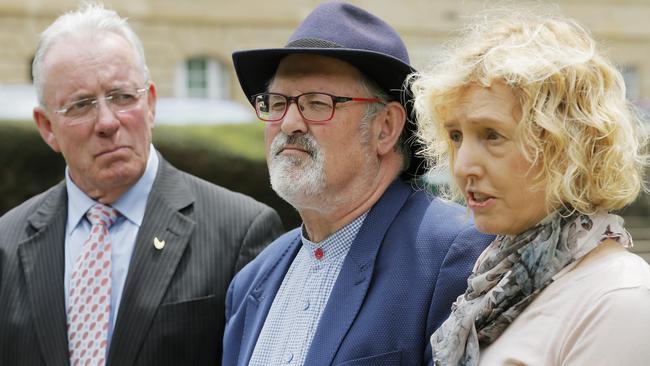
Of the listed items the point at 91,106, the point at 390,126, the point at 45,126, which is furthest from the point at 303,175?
the point at 45,126

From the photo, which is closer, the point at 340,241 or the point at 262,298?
the point at 340,241

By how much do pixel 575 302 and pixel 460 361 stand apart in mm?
356

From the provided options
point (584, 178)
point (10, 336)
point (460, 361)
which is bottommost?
point (10, 336)

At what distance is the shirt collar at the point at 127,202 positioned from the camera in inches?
160

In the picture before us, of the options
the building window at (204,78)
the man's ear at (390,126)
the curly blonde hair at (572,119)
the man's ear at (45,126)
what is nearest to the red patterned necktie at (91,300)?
the man's ear at (45,126)

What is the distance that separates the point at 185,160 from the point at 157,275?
534 cm

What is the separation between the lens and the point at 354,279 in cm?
301

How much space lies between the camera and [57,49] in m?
4.08

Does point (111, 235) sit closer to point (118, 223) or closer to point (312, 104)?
point (118, 223)

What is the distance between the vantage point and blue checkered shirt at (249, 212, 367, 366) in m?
3.06

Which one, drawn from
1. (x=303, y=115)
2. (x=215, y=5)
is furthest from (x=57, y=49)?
(x=215, y=5)

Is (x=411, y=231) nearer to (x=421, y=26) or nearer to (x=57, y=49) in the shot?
(x=57, y=49)

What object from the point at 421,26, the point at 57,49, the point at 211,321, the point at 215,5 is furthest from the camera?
the point at 421,26

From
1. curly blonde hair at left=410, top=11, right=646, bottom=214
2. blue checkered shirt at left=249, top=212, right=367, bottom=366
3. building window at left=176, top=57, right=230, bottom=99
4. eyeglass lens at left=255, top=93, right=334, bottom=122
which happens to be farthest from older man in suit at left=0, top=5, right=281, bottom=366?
building window at left=176, top=57, right=230, bottom=99
